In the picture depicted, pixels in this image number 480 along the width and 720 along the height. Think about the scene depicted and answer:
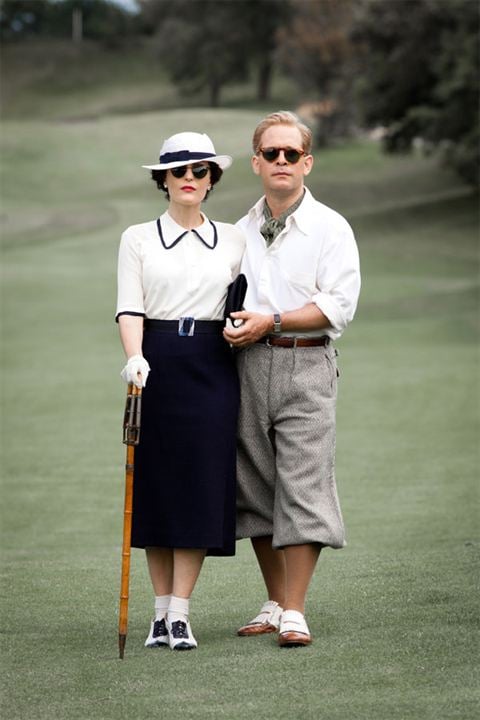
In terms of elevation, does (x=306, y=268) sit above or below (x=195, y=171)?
below

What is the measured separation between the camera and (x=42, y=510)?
11.9m

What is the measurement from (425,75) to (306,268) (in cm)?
3727

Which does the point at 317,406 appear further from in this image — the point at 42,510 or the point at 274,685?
the point at 42,510

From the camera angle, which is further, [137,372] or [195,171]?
[195,171]

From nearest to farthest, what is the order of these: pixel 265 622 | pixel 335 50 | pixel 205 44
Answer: pixel 265 622
pixel 335 50
pixel 205 44

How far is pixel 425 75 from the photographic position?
139ft

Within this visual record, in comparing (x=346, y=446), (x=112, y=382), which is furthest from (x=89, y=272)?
(x=346, y=446)

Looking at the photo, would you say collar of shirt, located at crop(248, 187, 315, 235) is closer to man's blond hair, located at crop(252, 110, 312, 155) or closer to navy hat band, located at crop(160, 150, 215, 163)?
man's blond hair, located at crop(252, 110, 312, 155)

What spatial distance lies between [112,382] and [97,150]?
3903 centimetres

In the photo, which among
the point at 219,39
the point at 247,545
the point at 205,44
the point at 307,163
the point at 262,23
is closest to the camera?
the point at 307,163

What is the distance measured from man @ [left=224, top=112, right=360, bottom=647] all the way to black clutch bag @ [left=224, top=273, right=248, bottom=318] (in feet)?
0.19

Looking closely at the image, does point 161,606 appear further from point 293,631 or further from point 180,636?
point 293,631

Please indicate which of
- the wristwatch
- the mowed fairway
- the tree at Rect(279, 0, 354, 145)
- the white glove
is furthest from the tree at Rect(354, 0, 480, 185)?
the white glove

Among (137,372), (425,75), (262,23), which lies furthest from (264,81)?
(137,372)
